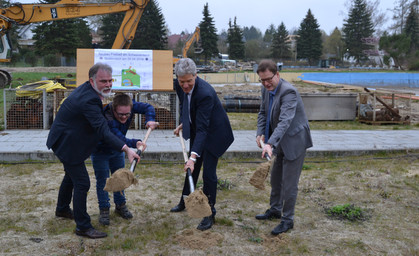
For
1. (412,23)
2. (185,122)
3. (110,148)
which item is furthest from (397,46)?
(110,148)

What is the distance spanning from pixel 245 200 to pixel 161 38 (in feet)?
175

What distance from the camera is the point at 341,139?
9227 millimetres

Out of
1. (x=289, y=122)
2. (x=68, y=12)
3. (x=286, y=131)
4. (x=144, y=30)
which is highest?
(x=144, y=30)

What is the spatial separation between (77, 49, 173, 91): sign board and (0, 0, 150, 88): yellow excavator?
607 centimetres

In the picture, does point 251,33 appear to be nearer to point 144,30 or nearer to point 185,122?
point 144,30

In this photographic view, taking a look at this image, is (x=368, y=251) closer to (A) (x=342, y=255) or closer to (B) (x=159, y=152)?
(A) (x=342, y=255)

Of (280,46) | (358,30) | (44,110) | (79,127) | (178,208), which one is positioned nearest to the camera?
(79,127)

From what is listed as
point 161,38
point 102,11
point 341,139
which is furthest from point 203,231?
point 161,38

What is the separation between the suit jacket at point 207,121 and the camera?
412 centimetres

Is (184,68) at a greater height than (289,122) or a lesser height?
greater

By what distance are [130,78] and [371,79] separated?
30.6 m

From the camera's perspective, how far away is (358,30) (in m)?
67.7

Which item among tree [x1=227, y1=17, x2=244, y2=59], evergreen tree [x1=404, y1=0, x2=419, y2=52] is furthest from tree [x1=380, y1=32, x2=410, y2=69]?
tree [x1=227, y1=17, x2=244, y2=59]

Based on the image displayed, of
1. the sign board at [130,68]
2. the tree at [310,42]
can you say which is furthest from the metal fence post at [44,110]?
the tree at [310,42]
